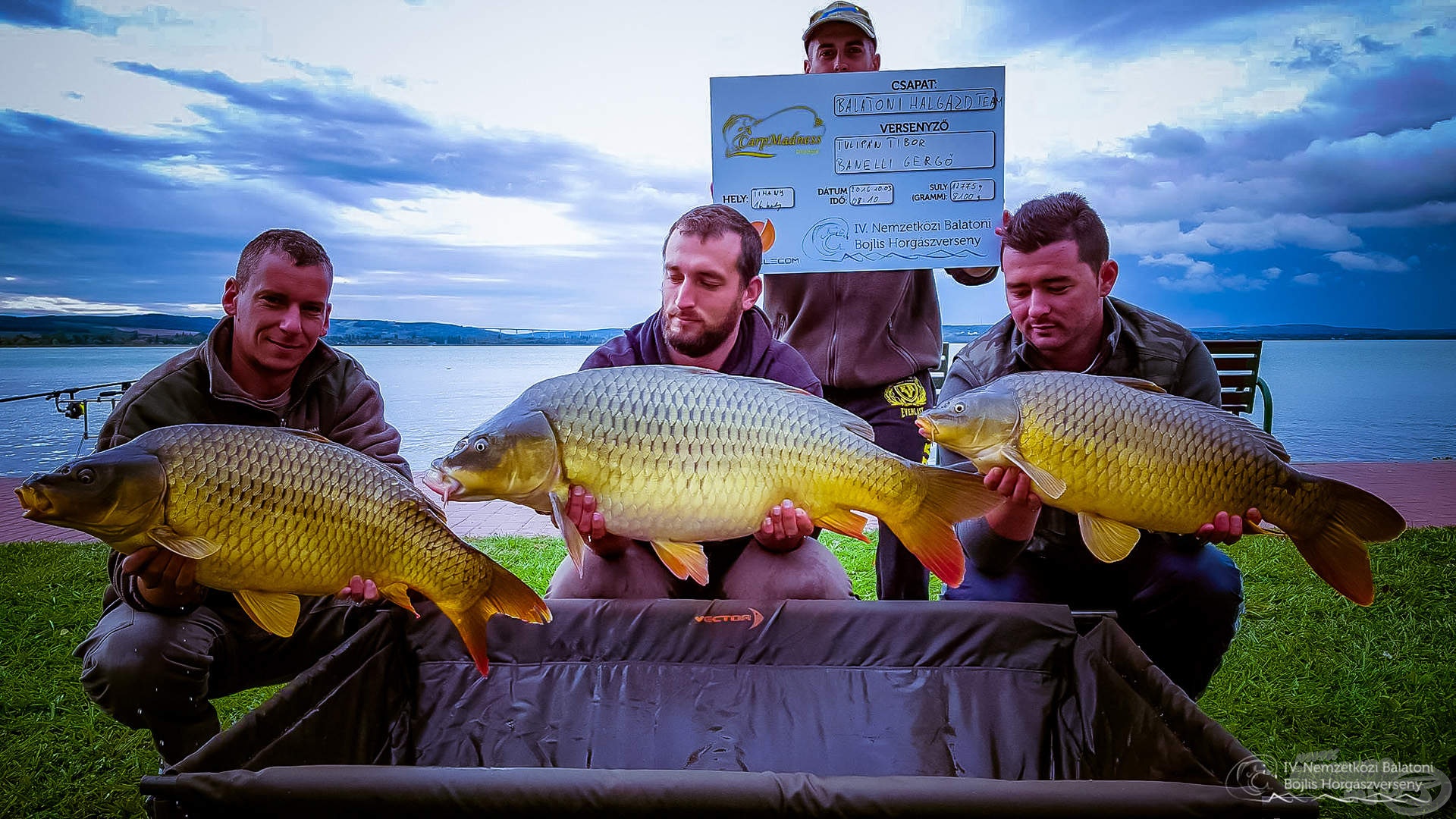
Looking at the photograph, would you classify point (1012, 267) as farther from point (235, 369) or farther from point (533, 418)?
point (235, 369)

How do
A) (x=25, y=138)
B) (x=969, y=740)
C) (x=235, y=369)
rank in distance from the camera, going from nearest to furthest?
1. (x=969, y=740)
2. (x=235, y=369)
3. (x=25, y=138)

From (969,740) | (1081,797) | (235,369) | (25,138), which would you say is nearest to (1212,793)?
(1081,797)

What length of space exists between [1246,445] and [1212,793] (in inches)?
29.1

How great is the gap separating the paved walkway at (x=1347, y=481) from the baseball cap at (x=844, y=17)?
243cm

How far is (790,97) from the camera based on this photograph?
8.03ft

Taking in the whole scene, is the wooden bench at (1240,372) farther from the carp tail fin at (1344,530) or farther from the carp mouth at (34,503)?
the carp mouth at (34,503)

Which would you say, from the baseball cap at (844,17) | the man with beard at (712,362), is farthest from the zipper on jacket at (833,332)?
the baseball cap at (844,17)

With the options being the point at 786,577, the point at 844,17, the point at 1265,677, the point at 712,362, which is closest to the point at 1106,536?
the point at 786,577

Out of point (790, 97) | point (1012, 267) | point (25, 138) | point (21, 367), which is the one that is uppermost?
point (25, 138)

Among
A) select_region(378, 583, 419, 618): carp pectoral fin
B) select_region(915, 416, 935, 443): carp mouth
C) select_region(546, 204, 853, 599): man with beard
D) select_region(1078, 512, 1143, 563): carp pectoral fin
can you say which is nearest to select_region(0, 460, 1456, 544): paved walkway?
select_region(546, 204, 853, 599): man with beard

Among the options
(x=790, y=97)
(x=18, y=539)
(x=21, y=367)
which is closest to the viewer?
(x=790, y=97)

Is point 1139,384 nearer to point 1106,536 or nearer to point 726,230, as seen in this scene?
point 1106,536

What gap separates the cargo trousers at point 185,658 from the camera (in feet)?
5.41

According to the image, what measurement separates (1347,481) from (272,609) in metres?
4.21
